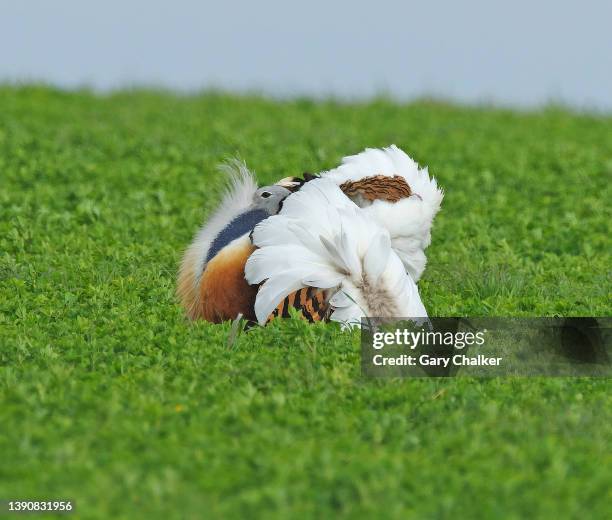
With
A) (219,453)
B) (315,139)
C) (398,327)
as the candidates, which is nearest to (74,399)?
(219,453)

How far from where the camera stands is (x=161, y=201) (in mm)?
10688

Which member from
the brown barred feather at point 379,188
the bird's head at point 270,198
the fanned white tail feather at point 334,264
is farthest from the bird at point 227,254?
the brown barred feather at point 379,188

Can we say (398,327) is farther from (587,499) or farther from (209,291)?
(587,499)

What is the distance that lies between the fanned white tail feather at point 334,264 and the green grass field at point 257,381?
0.70 feet

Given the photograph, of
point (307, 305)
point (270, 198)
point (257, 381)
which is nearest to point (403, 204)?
point (270, 198)

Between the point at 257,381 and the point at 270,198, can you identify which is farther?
the point at 270,198

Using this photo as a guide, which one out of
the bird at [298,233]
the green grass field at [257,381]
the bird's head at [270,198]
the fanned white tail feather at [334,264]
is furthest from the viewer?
the bird's head at [270,198]

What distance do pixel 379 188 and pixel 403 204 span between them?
175 mm

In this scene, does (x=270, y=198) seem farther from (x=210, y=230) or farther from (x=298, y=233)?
(x=298, y=233)

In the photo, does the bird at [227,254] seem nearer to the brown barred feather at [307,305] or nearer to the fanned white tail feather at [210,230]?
the fanned white tail feather at [210,230]

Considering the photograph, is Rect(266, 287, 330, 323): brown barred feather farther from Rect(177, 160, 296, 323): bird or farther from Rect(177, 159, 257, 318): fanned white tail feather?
Rect(177, 159, 257, 318): fanned white tail feather

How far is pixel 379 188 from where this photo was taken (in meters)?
7.03

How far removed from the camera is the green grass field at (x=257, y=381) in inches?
176

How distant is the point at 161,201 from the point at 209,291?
416 centimetres
